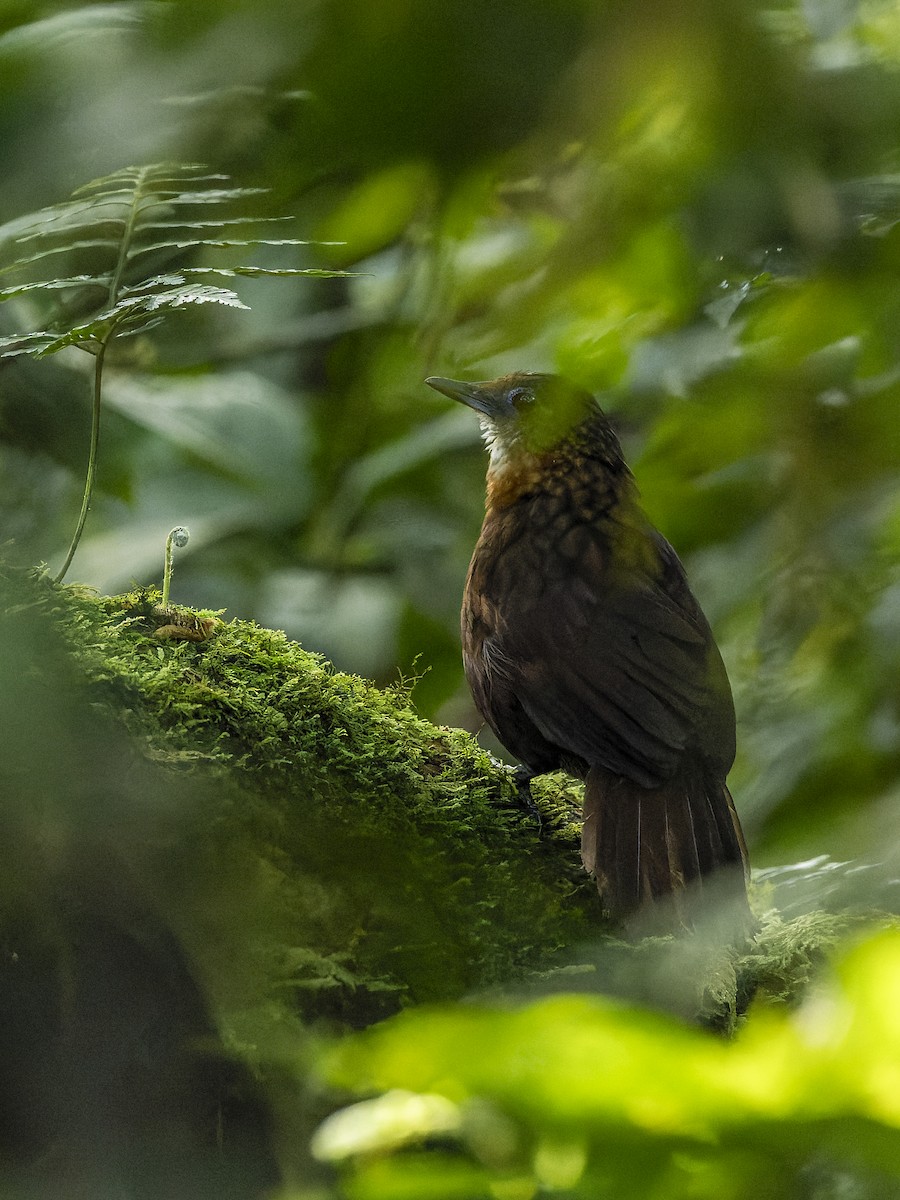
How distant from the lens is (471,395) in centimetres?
312

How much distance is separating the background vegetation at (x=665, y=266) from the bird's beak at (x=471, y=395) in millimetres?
1019

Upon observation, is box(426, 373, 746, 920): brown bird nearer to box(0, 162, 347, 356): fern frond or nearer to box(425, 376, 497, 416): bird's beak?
box(425, 376, 497, 416): bird's beak

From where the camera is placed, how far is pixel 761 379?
3.96 feet

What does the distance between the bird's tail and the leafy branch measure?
117cm

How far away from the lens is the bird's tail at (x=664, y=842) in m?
2.06

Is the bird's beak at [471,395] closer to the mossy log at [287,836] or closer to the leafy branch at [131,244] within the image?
the leafy branch at [131,244]

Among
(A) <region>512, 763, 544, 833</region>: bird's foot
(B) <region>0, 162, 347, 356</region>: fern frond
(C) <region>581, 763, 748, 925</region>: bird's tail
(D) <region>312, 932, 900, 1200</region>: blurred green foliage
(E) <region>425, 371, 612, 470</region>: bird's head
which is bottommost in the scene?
(D) <region>312, 932, 900, 1200</region>: blurred green foliage

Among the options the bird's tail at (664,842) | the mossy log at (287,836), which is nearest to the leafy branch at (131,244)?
the mossy log at (287,836)

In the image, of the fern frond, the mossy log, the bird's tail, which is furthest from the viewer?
the bird's tail

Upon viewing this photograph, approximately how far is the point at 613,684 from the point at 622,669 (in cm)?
4

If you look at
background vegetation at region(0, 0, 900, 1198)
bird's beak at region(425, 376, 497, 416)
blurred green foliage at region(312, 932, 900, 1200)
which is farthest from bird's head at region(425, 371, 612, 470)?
blurred green foliage at region(312, 932, 900, 1200)

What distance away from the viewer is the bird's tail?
2064mm

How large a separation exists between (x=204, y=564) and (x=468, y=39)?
3.36m

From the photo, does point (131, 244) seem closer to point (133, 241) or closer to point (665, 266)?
point (133, 241)
